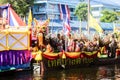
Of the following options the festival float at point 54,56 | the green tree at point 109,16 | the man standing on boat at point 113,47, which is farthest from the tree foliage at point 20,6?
the green tree at point 109,16

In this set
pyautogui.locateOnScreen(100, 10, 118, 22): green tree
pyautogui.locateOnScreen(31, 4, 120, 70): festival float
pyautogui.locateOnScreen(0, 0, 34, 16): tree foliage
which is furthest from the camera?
pyautogui.locateOnScreen(100, 10, 118, 22): green tree

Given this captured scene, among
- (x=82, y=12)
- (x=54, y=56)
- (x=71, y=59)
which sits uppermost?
(x=82, y=12)

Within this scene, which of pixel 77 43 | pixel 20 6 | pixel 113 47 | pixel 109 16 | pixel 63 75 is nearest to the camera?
pixel 63 75

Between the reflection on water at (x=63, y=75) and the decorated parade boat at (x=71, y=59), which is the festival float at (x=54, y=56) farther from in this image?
the reflection on water at (x=63, y=75)

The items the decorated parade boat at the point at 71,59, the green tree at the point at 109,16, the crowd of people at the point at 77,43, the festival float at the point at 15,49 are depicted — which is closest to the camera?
the festival float at the point at 15,49

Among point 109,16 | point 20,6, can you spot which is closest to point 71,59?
point 20,6

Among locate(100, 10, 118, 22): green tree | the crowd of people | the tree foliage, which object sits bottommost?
the crowd of people

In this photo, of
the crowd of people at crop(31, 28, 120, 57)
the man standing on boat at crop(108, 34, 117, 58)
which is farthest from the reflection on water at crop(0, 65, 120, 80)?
the man standing on boat at crop(108, 34, 117, 58)

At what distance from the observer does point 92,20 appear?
2958 centimetres

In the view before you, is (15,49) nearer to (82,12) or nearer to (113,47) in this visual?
(113,47)

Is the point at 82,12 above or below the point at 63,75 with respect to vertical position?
above

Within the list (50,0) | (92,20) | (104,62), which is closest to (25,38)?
(104,62)

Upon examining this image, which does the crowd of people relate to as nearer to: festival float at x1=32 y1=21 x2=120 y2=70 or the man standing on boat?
the man standing on boat

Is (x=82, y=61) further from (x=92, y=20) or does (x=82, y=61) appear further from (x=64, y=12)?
(x=92, y=20)
